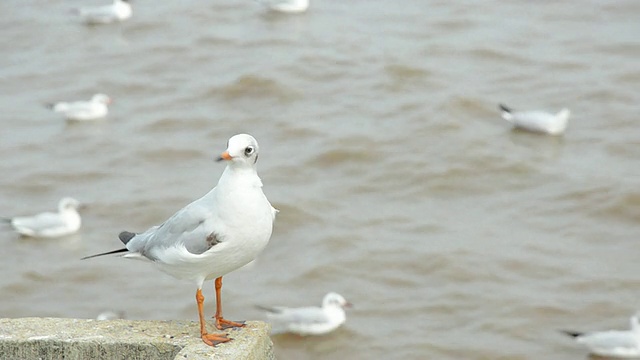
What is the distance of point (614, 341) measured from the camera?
27.6 feet

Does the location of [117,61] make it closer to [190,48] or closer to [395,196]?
[190,48]

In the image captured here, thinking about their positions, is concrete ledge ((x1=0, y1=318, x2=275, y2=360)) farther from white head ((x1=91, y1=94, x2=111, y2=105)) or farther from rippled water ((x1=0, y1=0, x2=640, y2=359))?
white head ((x1=91, y1=94, x2=111, y2=105))

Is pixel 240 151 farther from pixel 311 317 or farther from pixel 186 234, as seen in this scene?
pixel 311 317

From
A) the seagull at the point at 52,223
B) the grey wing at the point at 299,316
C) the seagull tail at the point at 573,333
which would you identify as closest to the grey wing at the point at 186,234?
the grey wing at the point at 299,316

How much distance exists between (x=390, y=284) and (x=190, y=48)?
5874mm

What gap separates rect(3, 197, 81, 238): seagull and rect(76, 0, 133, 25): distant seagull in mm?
5278

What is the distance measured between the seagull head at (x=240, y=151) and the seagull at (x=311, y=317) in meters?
4.47

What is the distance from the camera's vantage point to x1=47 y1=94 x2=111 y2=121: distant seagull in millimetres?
12680

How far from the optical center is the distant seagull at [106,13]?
1522 cm

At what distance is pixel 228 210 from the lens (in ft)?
14.0

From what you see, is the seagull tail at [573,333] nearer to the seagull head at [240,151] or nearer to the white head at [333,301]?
the white head at [333,301]

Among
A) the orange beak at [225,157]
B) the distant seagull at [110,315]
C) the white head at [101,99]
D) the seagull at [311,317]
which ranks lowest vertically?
the distant seagull at [110,315]

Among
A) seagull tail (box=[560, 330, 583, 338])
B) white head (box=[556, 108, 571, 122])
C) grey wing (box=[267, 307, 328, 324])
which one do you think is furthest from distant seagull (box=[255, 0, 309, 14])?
seagull tail (box=[560, 330, 583, 338])

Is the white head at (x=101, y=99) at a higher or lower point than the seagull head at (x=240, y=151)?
higher
